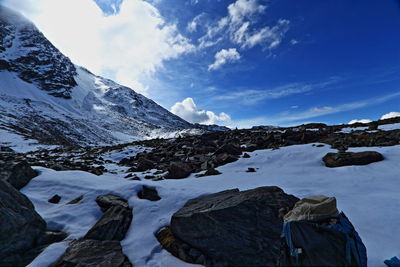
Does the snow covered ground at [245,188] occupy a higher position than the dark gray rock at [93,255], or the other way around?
the snow covered ground at [245,188]

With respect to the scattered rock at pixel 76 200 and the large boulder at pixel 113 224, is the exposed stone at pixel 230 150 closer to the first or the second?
the large boulder at pixel 113 224

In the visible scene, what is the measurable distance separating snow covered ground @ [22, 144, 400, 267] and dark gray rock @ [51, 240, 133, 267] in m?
0.18

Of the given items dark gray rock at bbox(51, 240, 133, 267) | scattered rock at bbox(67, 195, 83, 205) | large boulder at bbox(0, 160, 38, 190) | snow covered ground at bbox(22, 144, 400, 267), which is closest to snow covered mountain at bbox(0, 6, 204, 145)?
large boulder at bbox(0, 160, 38, 190)

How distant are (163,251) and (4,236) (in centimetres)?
337

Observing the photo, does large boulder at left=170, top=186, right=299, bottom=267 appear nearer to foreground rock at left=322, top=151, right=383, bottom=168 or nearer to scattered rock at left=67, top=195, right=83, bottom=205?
scattered rock at left=67, top=195, right=83, bottom=205

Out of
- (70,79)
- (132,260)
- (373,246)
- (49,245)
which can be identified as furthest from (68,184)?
(70,79)

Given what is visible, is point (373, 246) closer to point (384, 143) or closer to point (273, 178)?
point (273, 178)

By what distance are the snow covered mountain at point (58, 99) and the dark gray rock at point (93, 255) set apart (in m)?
58.3

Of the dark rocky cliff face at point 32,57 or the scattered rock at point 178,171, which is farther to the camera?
the dark rocky cliff face at point 32,57

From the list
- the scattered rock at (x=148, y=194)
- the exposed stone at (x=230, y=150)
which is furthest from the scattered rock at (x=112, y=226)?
the exposed stone at (x=230, y=150)

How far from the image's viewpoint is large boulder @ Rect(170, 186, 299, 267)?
3.67 meters

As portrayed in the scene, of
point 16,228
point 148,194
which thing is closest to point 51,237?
point 16,228

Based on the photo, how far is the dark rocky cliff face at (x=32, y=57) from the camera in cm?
10475

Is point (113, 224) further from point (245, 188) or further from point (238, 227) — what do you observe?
point (245, 188)
